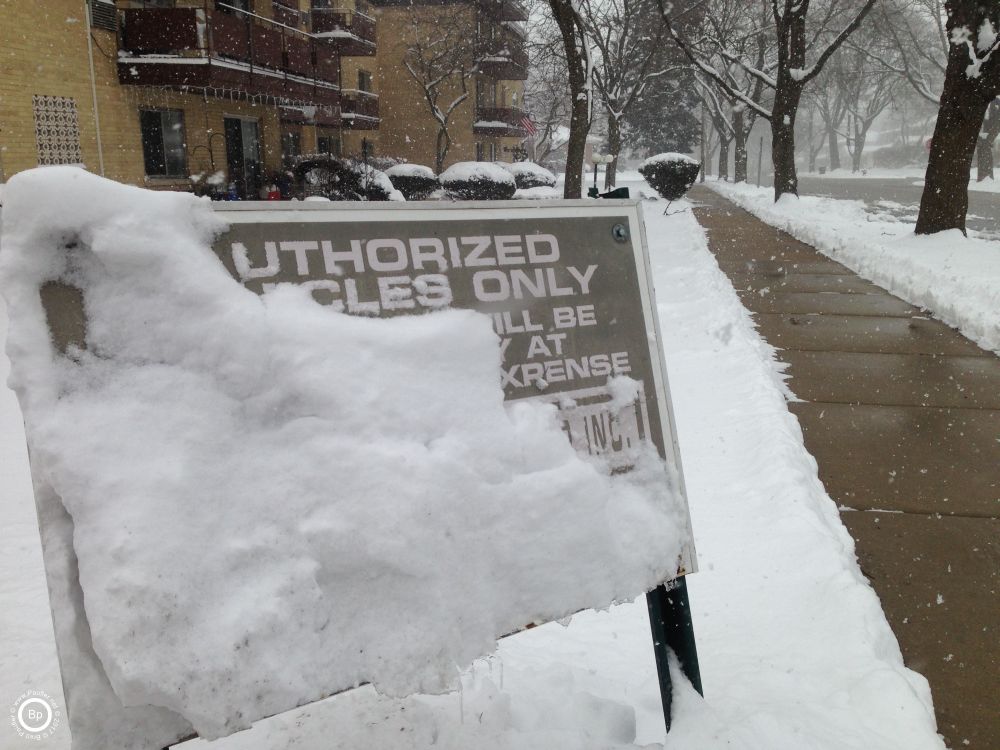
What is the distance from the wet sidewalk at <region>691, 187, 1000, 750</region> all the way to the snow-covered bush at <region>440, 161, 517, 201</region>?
1539 centimetres

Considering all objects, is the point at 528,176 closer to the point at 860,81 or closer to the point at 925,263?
the point at 925,263

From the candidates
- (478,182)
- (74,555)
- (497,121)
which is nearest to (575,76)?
(478,182)

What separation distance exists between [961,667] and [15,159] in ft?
51.4

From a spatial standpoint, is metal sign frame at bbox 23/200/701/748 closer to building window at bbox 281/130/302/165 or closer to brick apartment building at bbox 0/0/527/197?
brick apartment building at bbox 0/0/527/197

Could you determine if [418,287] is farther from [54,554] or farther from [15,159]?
[15,159]

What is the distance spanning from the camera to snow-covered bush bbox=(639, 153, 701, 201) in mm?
24031

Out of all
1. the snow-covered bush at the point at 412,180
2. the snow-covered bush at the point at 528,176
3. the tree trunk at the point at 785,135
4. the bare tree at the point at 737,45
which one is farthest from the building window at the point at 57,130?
the snow-covered bush at the point at 528,176

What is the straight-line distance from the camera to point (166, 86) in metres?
16.6

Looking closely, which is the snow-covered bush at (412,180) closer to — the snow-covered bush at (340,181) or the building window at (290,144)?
the snow-covered bush at (340,181)

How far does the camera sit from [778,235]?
15.5 meters

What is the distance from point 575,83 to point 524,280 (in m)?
15.7

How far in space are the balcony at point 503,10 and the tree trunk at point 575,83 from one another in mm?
20633

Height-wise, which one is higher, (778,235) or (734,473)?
(778,235)

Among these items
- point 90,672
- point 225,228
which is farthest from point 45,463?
point 225,228
